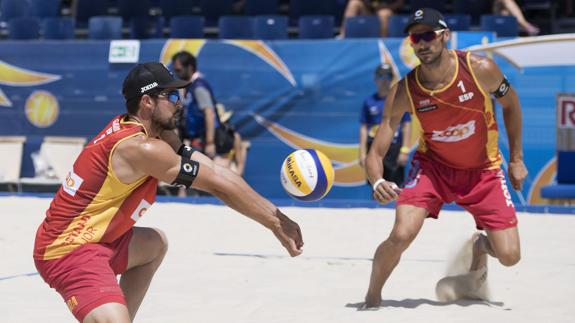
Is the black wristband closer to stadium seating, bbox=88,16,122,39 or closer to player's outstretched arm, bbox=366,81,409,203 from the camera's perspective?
player's outstretched arm, bbox=366,81,409,203

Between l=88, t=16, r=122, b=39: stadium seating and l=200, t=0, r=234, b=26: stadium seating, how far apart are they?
58.5 inches

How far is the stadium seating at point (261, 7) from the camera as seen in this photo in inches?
517

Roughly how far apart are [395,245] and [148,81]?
1.98 metres

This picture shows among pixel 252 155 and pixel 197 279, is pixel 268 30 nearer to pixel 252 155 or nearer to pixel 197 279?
pixel 252 155

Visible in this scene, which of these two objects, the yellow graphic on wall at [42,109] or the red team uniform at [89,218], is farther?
the yellow graphic on wall at [42,109]

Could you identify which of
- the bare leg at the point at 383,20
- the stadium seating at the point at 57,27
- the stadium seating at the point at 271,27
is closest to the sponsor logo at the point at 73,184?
the bare leg at the point at 383,20

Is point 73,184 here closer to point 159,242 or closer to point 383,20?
point 159,242

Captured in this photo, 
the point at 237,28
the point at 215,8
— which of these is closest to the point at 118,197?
the point at 237,28

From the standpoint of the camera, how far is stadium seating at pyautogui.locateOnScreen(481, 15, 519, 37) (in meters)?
11.1

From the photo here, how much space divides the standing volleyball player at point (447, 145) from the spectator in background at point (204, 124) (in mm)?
4552

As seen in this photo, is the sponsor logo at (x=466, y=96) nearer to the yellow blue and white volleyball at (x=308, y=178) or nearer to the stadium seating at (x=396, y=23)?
the yellow blue and white volleyball at (x=308, y=178)

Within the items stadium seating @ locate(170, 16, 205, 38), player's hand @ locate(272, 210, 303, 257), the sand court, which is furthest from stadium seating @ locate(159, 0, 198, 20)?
player's hand @ locate(272, 210, 303, 257)

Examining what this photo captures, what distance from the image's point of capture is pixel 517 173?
602 cm

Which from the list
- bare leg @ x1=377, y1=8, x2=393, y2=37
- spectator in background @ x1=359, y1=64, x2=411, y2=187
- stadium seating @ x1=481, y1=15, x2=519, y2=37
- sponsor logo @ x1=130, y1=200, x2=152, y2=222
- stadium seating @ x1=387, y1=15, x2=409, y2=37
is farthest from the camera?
bare leg @ x1=377, y1=8, x2=393, y2=37
